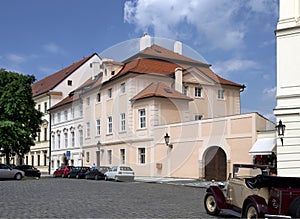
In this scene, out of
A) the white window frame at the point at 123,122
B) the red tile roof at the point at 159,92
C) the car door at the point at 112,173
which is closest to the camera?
the car door at the point at 112,173

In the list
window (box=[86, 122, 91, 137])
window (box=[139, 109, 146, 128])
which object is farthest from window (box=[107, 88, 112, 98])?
window (box=[86, 122, 91, 137])

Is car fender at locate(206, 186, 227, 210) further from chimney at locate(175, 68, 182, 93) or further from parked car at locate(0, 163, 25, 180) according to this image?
chimney at locate(175, 68, 182, 93)

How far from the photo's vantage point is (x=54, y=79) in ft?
222

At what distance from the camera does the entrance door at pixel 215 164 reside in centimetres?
3288

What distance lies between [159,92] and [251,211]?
29.7 m

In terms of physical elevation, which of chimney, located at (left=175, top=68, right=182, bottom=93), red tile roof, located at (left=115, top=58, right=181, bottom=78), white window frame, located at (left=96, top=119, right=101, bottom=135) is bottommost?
white window frame, located at (left=96, top=119, right=101, bottom=135)

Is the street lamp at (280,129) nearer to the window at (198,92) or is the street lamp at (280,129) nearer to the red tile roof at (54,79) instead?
the window at (198,92)

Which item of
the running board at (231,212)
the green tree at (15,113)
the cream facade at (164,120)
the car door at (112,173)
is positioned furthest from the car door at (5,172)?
the running board at (231,212)

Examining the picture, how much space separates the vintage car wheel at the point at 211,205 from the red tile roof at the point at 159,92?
26.2 meters

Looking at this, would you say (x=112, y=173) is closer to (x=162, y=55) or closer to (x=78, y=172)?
(x=78, y=172)

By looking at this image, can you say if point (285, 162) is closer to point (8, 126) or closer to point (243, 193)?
point (243, 193)

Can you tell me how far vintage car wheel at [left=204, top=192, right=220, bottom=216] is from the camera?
40.6 ft

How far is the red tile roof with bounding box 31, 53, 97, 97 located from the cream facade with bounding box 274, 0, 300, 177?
4496 centimetres

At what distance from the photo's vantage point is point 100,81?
48.6 meters
